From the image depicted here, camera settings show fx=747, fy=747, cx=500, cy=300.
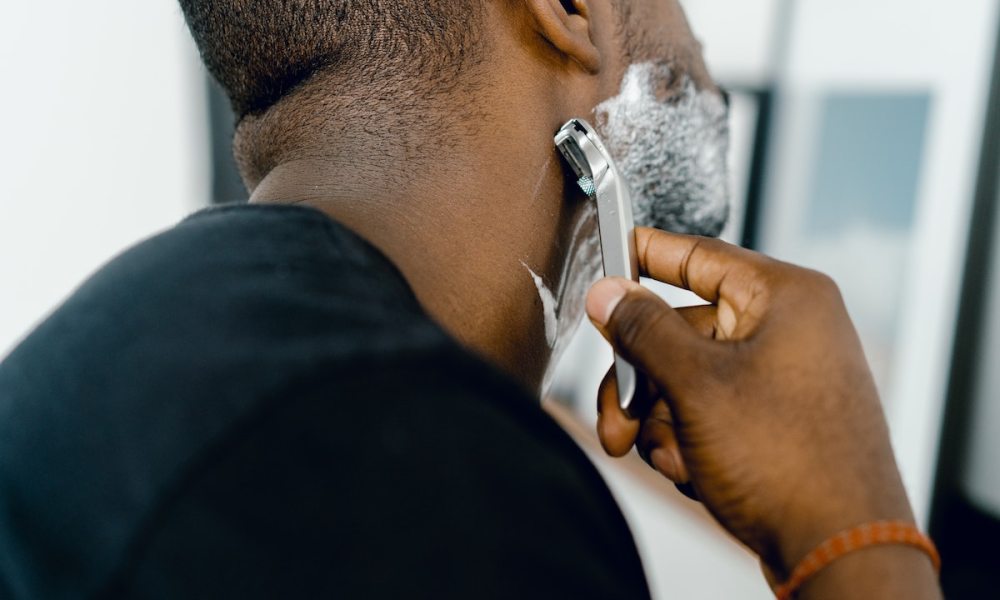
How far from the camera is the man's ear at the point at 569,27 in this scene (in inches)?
20.9

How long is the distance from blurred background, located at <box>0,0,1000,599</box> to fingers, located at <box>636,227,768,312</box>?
0.62m

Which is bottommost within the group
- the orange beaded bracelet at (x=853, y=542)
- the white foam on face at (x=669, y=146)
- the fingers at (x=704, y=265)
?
the orange beaded bracelet at (x=853, y=542)

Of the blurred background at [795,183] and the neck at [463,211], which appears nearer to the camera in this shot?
the neck at [463,211]

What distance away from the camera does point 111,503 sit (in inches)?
11.9

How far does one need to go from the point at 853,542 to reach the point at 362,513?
0.30 metres

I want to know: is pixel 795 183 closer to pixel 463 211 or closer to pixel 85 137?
pixel 463 211

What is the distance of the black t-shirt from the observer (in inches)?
10.8

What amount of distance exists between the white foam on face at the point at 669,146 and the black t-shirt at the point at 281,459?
349 millimetres

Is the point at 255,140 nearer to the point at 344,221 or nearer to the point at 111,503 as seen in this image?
the point at 344,221

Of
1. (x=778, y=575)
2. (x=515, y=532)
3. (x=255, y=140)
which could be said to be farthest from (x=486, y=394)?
(x=255, y=140)

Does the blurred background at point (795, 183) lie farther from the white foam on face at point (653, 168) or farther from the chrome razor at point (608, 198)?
the chrome razor at point (608, 198)

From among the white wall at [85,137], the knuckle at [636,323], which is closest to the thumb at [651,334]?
the knuckle at [636,323]

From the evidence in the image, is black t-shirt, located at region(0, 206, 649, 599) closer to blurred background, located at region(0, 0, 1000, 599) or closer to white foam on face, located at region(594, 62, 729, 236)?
white foam on face, located at region(594, 62, 729, 236)

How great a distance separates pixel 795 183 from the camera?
1.26 m
